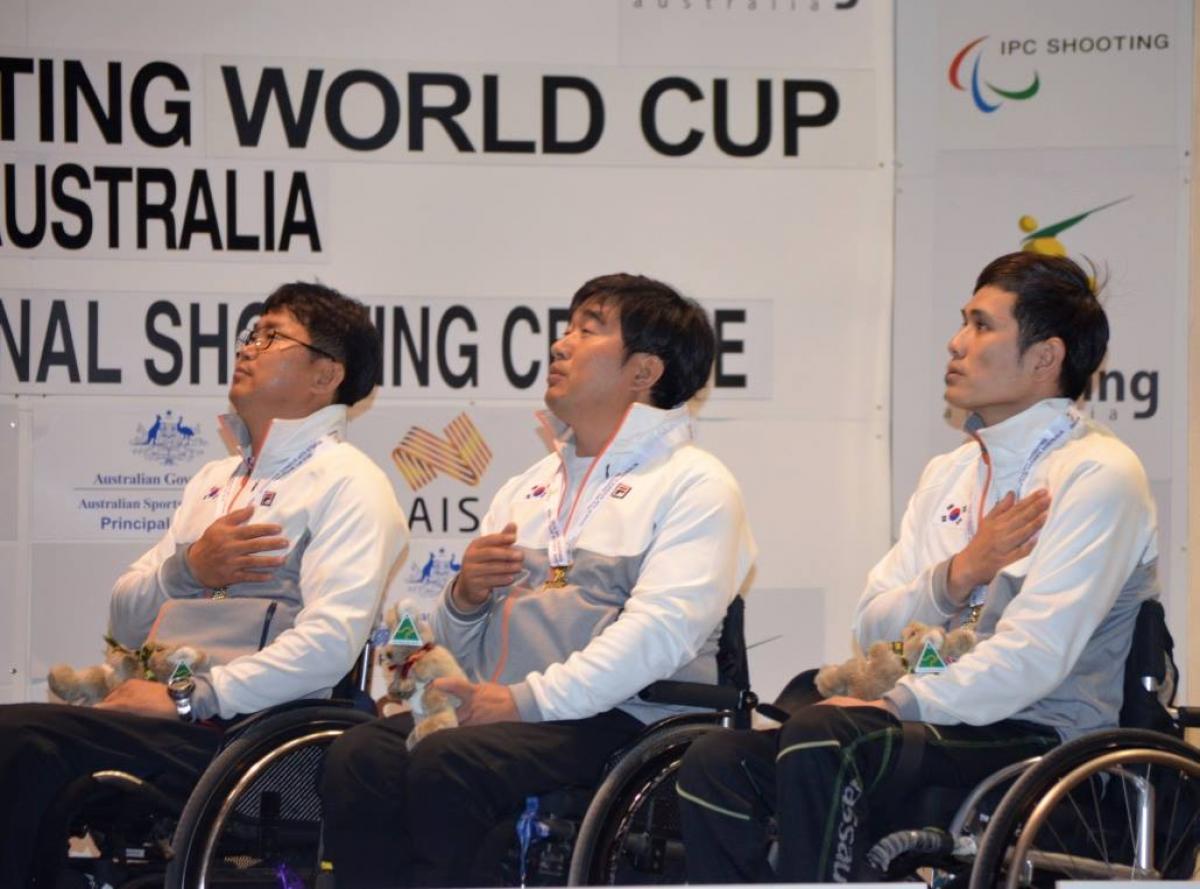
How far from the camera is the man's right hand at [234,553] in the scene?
3.29m

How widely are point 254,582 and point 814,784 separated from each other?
1303 millimetres

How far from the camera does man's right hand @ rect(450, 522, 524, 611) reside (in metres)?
3.13

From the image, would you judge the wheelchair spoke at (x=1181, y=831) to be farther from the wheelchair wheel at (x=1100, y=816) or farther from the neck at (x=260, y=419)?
the neck at (x=260, y=419)

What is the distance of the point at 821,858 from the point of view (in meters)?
2.59

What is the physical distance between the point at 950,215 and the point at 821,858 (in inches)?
86.4

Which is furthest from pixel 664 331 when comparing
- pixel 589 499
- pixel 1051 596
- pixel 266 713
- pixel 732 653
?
pixel 266 713

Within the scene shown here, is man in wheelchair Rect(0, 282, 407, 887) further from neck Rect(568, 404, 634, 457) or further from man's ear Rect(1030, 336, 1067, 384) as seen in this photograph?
man's ear Rect(1030, 336, 1067, 384)

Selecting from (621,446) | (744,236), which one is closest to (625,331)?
(621,446)

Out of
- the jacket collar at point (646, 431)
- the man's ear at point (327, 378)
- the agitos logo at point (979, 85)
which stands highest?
the agitos logo at point (979, 85)

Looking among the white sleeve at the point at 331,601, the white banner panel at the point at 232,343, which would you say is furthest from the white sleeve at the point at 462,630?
the white banner panel at the point at 232,343

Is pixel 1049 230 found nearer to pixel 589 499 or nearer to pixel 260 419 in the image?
pixel 589 499

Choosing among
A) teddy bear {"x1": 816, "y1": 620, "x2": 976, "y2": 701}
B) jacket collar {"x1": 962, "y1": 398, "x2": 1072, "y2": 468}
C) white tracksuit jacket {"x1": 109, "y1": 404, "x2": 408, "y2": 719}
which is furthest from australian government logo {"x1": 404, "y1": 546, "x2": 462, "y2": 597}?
jacket collar {"x1": 962, "y1": 398, "x2": 1072, "y2": 468}

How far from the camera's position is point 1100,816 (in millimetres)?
2734

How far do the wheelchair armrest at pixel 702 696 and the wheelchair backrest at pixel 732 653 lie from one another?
0.20 meters
